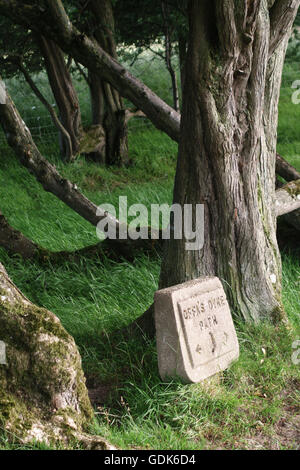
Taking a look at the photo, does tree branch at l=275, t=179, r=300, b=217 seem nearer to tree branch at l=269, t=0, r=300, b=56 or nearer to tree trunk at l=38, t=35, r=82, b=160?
tree branch at l=269, t=0, r=300, b=56

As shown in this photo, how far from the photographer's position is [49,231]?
26.3 ft

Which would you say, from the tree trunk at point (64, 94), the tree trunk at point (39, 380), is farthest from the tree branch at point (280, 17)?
the tree trunk at point (64, 94)

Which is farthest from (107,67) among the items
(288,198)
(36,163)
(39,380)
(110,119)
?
(110,119)

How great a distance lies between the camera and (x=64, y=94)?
36.1 ft

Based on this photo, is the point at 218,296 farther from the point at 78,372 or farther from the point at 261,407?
the point at 78,372

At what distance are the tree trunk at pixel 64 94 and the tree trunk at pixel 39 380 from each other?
7.48 metres

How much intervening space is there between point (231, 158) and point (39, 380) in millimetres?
2112

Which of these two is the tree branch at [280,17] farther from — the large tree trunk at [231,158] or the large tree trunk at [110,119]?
the large tree trunk at [110,119]

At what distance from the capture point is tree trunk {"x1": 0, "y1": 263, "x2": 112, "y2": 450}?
3.47 m

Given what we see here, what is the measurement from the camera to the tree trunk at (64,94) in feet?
34.8

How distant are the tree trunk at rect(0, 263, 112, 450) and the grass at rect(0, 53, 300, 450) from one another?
117mm

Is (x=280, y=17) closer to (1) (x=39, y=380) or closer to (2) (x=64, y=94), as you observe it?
(1) (x=39, y=380)

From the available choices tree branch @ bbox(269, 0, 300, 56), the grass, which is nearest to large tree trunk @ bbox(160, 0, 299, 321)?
tree branch @ bbox(269, 0, 300, 56)

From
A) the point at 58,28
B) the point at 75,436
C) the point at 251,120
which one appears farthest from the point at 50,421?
the point at 58,28
